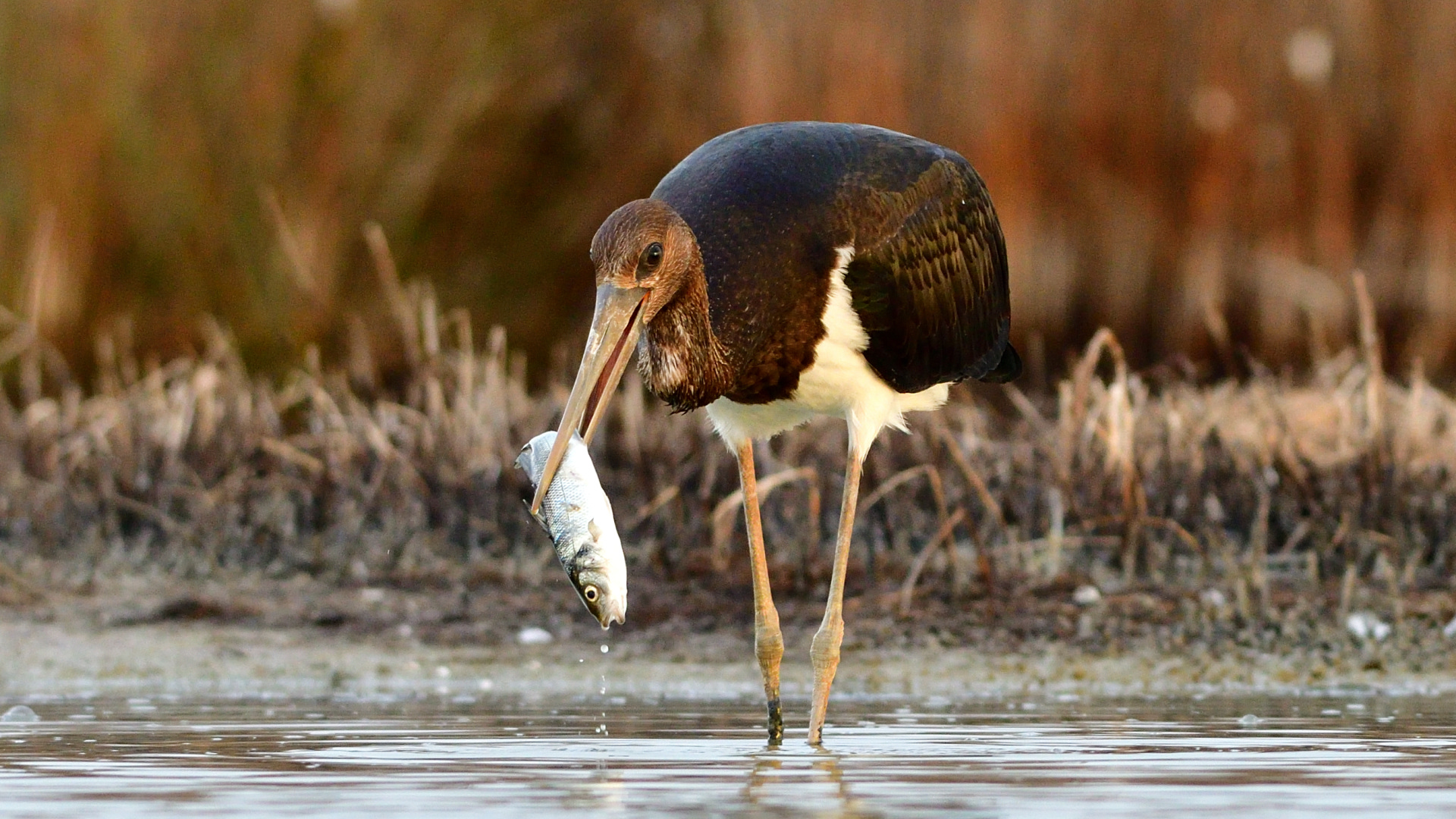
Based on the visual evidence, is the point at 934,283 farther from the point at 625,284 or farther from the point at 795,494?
the point at 795,494

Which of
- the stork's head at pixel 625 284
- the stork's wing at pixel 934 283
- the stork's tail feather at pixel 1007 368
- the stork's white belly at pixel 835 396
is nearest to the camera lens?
the stork's head at pixel 625 284

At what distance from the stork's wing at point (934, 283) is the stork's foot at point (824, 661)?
26.4 inches

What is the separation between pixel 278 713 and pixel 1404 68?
22.1 feet

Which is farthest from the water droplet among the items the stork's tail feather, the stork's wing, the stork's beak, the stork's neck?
the stork's tail feather

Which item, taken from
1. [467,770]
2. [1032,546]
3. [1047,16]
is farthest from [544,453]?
[1047,16]

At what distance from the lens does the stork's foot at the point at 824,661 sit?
19.1ft

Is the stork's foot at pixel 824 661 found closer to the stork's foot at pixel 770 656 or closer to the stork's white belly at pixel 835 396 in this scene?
the stork's foot at pixel 770 656

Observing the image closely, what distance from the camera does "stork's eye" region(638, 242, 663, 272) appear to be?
561cm

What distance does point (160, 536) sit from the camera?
27.2ft

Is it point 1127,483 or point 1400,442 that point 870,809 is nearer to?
point 1127,483

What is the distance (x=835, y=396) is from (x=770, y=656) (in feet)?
2.26

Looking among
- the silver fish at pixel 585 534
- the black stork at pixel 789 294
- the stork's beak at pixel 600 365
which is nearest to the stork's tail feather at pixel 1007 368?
the black stork at pixel 789 294

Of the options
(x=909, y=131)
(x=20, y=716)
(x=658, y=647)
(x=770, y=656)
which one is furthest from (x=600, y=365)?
(x=909, y=131)

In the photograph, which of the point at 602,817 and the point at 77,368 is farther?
the point at 77,368
